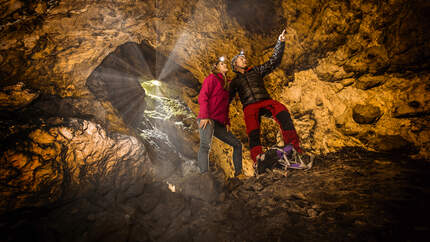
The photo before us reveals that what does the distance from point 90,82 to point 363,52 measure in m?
4.89

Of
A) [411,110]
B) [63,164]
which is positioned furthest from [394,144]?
[63,164]

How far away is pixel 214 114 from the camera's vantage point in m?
2.82

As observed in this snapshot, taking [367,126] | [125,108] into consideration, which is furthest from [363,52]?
[125,108]

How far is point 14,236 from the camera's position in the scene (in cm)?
165

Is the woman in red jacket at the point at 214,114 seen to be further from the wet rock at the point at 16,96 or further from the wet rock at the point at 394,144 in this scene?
the wet rock at the point at 16,96

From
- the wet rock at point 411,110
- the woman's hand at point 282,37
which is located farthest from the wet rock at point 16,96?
the wet rock at point 411,110

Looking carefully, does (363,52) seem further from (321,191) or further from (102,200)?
(102,200)

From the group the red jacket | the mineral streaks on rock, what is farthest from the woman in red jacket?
the mineral streaks on rock

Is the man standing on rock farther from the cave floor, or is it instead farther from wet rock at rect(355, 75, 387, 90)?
wet rock at rect(355, 75, 387, 90)

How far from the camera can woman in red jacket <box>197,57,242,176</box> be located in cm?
267

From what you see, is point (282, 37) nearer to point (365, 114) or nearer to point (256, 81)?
point (256, 81)

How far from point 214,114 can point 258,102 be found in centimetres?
78

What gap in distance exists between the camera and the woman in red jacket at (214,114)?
267cm

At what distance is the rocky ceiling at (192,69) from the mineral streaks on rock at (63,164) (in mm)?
16
